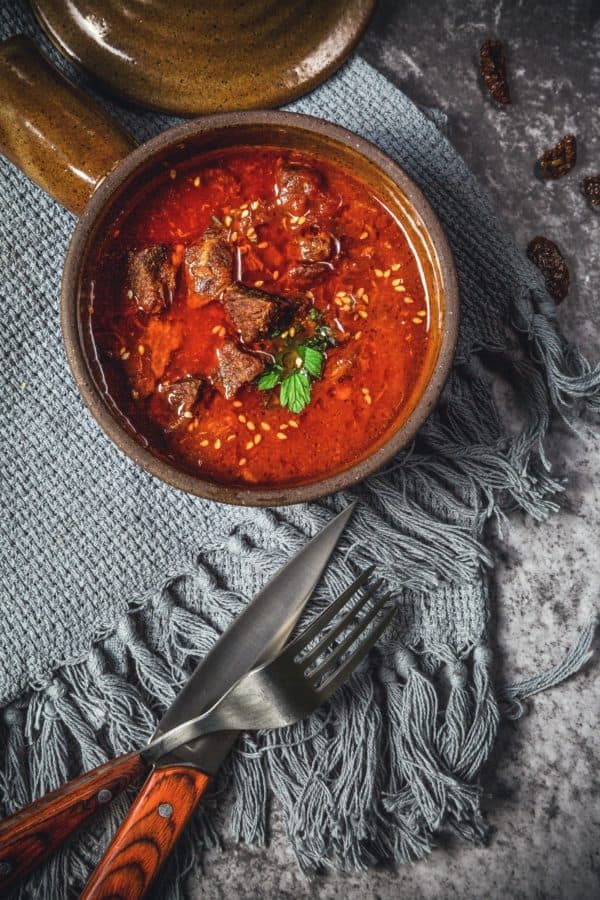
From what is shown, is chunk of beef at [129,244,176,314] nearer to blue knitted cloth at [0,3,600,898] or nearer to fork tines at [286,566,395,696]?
blue knitted cloth at [0,3,600,898]

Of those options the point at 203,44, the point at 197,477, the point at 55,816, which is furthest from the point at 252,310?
the point at 55,816

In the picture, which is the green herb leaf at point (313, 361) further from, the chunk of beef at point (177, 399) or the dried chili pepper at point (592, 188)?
the dried chili pepper at point (592, 188)

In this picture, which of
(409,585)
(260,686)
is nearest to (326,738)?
(260,686)

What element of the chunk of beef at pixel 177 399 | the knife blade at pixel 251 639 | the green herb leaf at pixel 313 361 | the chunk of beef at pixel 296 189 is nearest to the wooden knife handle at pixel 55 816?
the knife blade at pixel 251 639

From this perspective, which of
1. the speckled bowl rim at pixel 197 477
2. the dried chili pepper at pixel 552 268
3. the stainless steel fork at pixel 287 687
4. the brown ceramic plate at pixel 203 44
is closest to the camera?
the speckled bowl rim at pixel 197 477

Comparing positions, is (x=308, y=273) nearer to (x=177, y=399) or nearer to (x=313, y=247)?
(x=313, y=247)

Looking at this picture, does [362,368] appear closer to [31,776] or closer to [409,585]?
[409,585]
